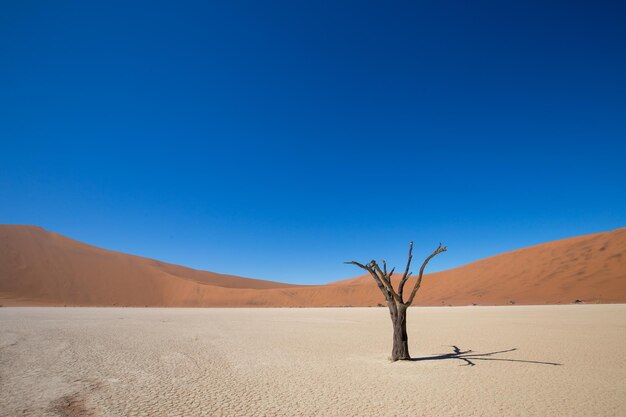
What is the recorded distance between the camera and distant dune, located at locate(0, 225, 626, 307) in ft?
103

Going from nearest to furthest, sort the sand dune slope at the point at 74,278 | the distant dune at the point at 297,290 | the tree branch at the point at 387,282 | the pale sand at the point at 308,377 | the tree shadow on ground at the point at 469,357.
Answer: the pale sand at the point at 308,377 < the tree shadow on ground at the point at 469,357 < the tree branch at the point at 387,282 < the distant dune at the point at 297,290 < the sand dune slope at the point at 74,278

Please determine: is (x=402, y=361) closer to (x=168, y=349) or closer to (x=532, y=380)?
(x=532, y=380)

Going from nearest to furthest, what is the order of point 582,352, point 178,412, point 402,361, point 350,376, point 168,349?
point 178,412 < point 350,376 < point 402,361 < point 582,352 < point 168,349

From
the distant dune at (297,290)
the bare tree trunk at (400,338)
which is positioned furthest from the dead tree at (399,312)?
the distant dune at (297,290)

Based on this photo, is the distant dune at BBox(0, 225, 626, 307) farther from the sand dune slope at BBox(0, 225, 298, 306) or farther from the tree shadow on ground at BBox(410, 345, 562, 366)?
the tree shadow on ground at BBox(410, 345, 562, 366)

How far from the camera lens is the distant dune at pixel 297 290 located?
31.5 meters

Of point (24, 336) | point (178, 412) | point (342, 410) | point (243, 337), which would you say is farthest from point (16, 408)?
point (24, 336)

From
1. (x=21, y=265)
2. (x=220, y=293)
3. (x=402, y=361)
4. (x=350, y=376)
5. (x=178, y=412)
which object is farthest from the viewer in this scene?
(x=220, y=293)

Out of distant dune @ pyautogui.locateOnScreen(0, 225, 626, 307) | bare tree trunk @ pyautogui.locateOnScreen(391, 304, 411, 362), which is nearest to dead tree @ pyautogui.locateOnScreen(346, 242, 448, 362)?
bare tree trunk @ pyautogui.locateOnScreen(391, 304, 411, 362)

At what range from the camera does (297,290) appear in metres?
53.7

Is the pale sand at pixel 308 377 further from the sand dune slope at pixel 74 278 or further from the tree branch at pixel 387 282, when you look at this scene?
the sand dune slope at pixel 74 278

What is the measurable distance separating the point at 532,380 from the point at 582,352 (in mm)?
3666

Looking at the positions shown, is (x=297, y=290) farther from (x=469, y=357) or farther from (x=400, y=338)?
(x=400, y=338)

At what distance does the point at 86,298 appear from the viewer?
138 feet
